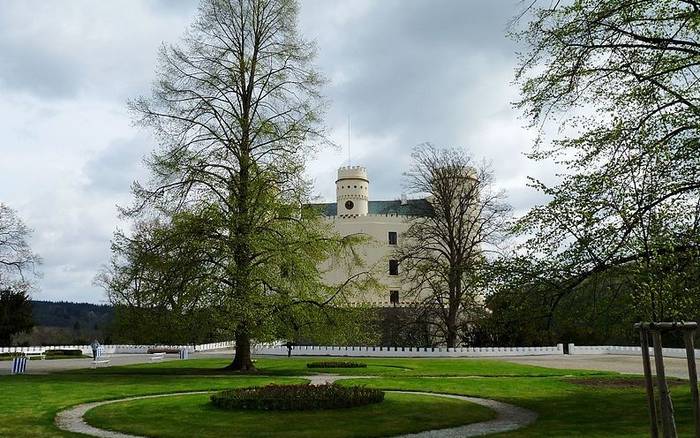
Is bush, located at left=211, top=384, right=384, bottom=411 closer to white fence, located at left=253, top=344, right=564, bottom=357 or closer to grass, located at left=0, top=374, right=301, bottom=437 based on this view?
grass, located at left=0, top=374, right=301, bottom=437

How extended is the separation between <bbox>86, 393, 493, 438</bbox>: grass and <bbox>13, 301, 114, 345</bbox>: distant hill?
52841 mm

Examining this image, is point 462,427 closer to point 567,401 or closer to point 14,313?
point 567,401

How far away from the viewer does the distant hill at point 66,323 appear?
77.3 meters

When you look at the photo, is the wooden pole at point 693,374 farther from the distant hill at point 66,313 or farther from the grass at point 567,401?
the distant hill at point 66,313

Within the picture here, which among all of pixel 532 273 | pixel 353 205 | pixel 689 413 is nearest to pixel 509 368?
pixel 689 413

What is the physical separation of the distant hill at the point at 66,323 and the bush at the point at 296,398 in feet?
174

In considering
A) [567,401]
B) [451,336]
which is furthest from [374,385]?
[451,336]

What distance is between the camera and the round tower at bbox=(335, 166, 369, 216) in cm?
7075

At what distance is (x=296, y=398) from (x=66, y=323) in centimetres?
11622

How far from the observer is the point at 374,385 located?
75.5 feet

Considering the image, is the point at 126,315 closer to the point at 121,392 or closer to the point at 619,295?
the point at 121,392

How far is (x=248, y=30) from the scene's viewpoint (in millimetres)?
30406

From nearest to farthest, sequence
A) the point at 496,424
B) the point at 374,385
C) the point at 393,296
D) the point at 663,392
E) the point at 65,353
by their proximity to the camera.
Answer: the point at 663,392 → the point at 496,424 → the point at 374,385 → the point at 65,353 → the point at 393,296

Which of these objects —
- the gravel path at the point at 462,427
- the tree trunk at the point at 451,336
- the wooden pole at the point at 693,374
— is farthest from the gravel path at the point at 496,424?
the tree trunk at the point at 451,336
